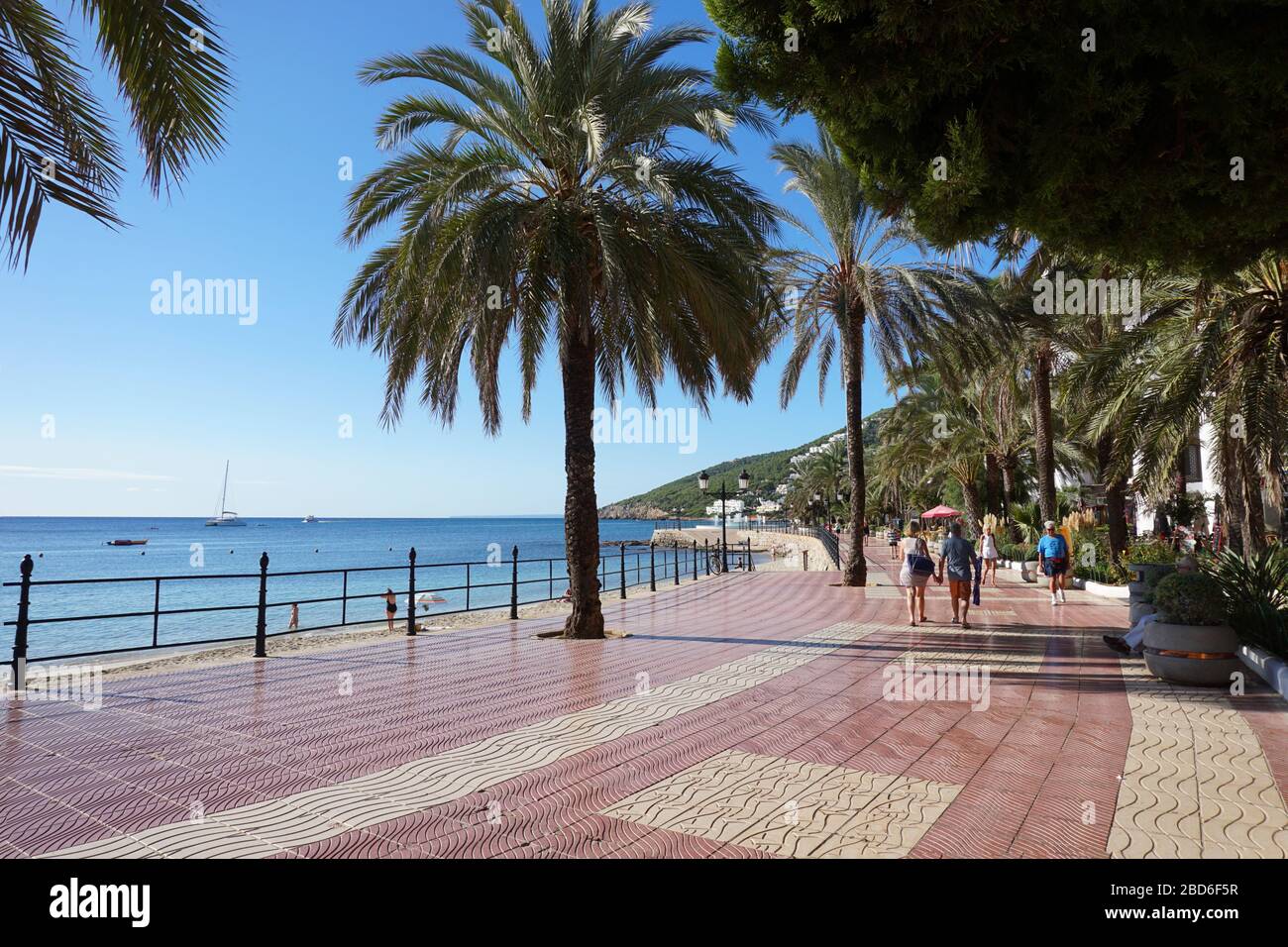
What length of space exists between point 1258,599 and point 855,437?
10908 mm

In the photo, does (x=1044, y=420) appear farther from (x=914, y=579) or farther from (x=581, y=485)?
(x=581, y=485)

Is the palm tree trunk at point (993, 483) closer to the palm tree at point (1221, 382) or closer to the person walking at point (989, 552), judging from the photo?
the person walking at point (989, 552)

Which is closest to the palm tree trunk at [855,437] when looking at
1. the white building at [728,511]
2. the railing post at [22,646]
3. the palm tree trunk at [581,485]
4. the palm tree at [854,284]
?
the palm tree at [854,284]

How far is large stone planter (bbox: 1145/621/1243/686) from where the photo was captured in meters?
6.84

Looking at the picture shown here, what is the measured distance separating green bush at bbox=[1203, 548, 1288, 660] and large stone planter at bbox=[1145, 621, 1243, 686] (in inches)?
16.4

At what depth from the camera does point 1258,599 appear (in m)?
7.64

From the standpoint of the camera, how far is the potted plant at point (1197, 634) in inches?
269

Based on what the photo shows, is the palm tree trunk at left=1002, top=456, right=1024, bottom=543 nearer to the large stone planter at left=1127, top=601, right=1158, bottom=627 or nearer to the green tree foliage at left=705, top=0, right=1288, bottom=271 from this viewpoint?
the large stone planter at left=1127, top=601, right=1158, bottom=627

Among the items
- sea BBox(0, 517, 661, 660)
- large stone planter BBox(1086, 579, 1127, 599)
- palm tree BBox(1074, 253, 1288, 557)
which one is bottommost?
sea BBox(0, 517, 661, 660)

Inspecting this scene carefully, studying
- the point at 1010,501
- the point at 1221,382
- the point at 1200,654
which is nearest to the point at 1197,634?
the point at 1200,654

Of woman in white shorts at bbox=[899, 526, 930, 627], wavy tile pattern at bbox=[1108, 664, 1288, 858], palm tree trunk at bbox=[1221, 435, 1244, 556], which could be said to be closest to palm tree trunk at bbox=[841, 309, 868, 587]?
A: woman in white shorts at bbox=[899, 526, 930, 627]

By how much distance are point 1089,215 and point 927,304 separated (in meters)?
11.2

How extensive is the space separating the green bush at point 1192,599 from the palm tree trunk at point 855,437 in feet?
35.5
